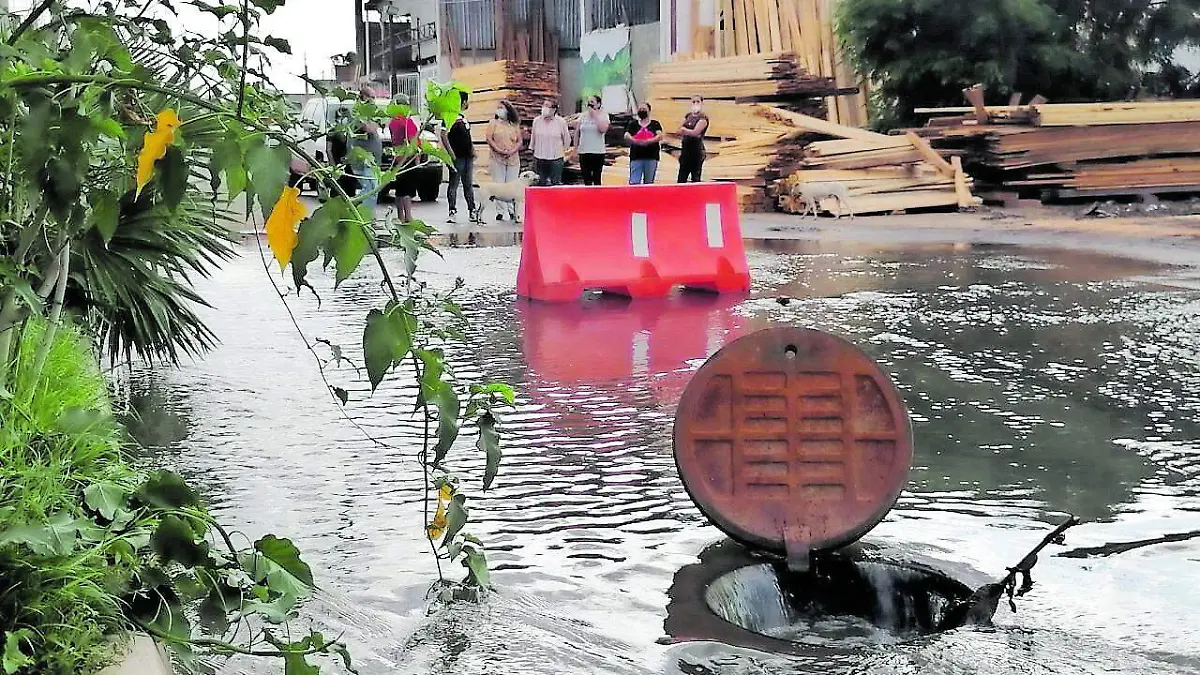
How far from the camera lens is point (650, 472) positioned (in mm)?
5973

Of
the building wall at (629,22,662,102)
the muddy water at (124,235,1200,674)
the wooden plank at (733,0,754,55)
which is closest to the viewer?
the muddy water at (124,235,1200,674)

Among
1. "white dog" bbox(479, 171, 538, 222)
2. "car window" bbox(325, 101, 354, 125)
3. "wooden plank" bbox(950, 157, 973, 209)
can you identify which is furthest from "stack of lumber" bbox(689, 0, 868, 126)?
"car window" bbox(325, 101, 354, 125)

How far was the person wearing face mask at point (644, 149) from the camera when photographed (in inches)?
816

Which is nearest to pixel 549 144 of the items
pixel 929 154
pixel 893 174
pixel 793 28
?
pixel 893 174

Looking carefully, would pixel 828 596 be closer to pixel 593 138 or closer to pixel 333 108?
pixel 333 108

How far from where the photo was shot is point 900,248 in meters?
17.0

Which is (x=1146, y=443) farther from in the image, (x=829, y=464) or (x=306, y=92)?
(x=306, y=92)

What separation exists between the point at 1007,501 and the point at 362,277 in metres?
9.10

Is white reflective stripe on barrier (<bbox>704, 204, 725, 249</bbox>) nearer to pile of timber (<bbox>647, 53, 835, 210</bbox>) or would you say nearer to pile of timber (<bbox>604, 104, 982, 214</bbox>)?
pile of timber (<bbox>604, 104, 982, 214</bbox>)

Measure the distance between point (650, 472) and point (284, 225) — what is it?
386 cm

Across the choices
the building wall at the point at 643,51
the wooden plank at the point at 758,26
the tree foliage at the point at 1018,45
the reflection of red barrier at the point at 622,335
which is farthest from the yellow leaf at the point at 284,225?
the building wall at the point at 643,51

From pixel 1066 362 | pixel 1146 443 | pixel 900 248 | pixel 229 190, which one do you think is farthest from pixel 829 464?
pixel 900 248

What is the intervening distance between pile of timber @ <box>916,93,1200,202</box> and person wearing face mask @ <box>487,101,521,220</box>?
6.75 meters

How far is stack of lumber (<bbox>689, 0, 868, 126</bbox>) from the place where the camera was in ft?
85.6
